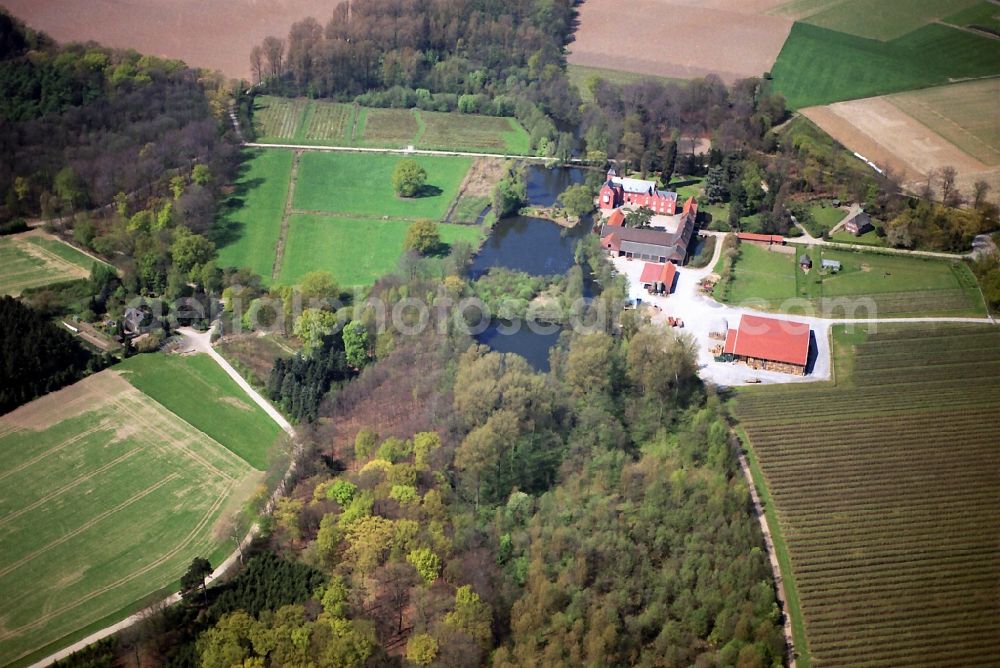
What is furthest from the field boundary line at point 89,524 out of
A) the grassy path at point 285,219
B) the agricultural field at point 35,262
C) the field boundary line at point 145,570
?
the agricultural field at point 35,262

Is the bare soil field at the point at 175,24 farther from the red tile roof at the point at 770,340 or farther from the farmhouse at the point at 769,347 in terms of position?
the farmhouse at the point at 769,347

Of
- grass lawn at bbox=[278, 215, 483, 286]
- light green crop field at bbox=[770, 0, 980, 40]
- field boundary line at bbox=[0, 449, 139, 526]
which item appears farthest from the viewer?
light green crop field at bbox=[770, 0, 980, 40]

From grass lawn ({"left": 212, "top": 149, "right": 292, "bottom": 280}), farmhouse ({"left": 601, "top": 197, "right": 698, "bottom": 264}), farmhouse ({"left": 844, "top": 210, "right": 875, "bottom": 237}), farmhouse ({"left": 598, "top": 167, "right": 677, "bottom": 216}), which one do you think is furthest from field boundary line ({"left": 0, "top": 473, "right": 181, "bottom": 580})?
farmhouse ({"left": 844, "top": 210, "right": 875, "bottom": 237})

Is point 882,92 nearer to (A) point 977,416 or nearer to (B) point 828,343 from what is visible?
(B) point 828,343

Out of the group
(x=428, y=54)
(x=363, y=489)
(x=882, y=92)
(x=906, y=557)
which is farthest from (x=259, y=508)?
(x=882, y=92)

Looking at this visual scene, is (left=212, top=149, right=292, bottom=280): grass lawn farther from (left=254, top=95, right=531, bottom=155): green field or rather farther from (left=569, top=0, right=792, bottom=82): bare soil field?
(left=569, top=0, right=792, bottom=82): bare soil field
